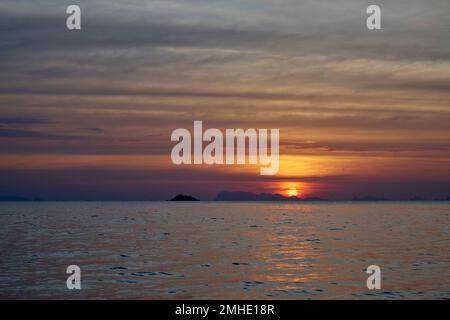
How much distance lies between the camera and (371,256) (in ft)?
169

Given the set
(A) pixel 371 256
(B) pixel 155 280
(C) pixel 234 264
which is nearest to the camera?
(B) pixel 155 280
